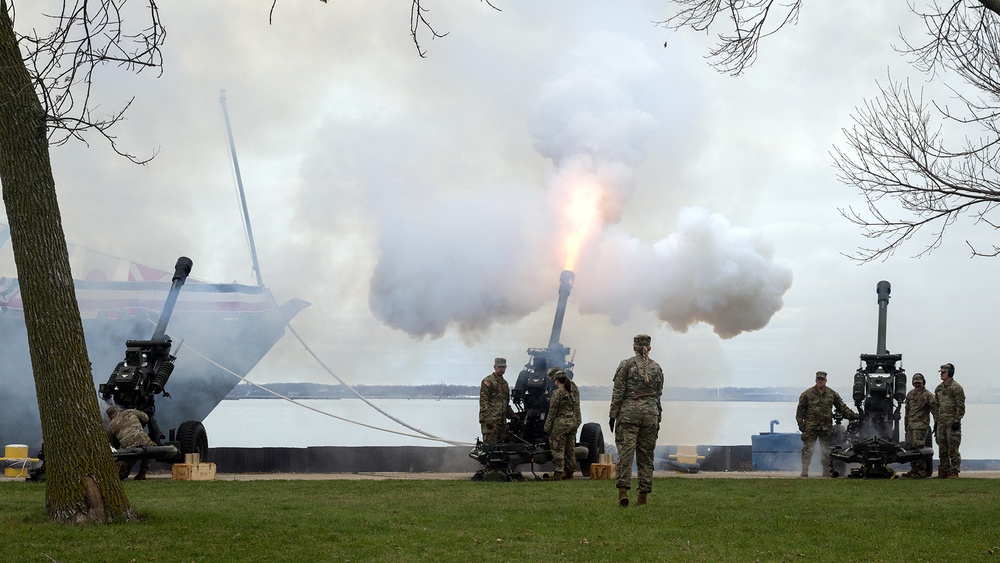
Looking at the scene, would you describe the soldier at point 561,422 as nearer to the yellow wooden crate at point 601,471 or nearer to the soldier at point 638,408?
the yellow wooden crate at point 601,471

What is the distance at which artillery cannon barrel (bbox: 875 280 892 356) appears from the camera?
2089 centimetres

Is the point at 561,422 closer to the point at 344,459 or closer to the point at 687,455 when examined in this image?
the point at 344,459

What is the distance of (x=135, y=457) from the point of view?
16969 mm

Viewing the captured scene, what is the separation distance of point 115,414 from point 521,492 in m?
6.95

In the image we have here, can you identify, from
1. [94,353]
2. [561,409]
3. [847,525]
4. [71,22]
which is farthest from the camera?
[94,353]

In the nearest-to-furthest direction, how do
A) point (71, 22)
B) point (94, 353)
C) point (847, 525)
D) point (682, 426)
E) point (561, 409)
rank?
point (71, 22), point (847, 525), point (561, 409), point (94, 353), point (682, 426)

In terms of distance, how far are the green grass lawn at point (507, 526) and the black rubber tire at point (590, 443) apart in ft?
13.0

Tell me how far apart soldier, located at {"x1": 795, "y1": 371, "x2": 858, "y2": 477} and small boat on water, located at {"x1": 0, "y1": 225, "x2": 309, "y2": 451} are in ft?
47.3

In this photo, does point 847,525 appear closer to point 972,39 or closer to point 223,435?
point 972,39

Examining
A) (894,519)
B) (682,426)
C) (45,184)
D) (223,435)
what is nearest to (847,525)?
(894,519)

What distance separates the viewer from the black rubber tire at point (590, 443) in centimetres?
1938

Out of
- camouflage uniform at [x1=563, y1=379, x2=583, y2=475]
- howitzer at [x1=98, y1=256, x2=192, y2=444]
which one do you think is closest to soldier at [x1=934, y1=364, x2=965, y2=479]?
camouflage uniform at [x1=563, y1=379, x2=583, y2=475]

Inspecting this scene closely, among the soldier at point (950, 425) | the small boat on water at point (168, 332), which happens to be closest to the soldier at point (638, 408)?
the soldier at point (950, 425)

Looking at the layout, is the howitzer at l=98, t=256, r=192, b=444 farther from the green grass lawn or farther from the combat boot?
the combat boot
